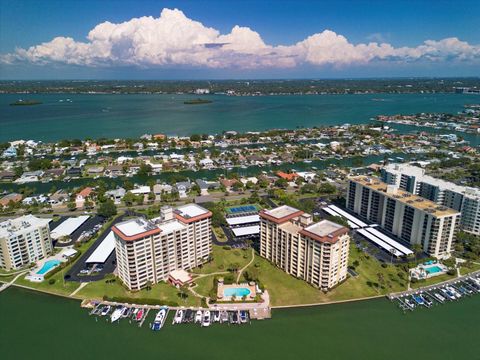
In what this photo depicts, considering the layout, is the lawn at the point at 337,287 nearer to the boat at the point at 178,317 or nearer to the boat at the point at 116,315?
the boat at the point at 178,317

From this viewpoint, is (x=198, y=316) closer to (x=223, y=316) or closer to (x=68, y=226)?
(x=223, y=316)

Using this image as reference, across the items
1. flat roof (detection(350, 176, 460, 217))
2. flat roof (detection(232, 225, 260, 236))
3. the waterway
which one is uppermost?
flat roof (detection(350, 176, 460, 217))

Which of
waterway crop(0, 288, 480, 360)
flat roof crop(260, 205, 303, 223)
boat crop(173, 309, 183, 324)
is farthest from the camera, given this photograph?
flat roof crop(260, 205, 303, 223)

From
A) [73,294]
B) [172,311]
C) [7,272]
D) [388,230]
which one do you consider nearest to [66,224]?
[7,272]

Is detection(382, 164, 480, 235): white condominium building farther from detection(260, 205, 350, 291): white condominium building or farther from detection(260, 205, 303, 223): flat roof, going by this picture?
detection(260, 205, 303, 223): flat roof

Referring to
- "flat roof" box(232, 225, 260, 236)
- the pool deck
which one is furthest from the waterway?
"flat roof" box(232, 225, 260, 236)

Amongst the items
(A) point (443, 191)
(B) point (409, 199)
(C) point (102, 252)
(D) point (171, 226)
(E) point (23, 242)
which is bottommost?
(C) point (102, 252)

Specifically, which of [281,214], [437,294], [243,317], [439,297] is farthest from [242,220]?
[439,297]
